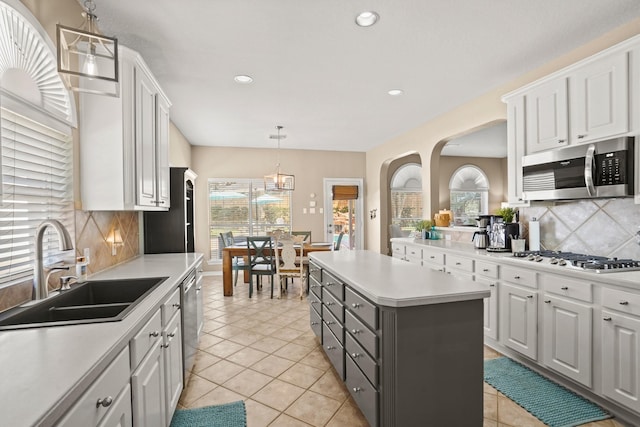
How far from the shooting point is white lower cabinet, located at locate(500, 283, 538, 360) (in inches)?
101

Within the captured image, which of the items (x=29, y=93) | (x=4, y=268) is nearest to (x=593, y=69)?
(x=29, y=93)

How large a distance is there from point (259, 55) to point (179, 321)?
2291mm

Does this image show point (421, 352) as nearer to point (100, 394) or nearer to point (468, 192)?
point (100, 394)

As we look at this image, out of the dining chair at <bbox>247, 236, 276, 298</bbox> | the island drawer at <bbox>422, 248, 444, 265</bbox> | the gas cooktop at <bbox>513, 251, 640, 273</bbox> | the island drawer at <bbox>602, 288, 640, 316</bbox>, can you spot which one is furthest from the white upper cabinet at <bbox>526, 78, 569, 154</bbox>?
the dining chair at <bbox>247, 236, 276, 298</bbox>

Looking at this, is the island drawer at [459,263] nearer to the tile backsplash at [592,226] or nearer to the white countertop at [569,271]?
the white countertop at [569,271]

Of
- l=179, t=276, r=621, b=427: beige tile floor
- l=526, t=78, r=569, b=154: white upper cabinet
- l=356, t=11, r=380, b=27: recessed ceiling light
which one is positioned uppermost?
l=356, t=11, r=380, b=27: recessed ceiling light

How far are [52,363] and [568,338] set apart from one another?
2883 mm

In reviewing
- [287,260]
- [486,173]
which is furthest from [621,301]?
[486,173]

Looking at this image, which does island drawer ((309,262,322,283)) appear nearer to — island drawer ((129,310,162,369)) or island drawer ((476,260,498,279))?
island drawer ((129,310,162,369))

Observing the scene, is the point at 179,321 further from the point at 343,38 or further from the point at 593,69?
the point at 593,69

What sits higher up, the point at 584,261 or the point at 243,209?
the point at 243,209

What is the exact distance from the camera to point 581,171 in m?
2.50

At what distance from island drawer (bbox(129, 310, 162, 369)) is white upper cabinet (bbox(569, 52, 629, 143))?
3.17m

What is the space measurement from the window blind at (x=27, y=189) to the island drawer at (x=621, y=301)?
3259 millimetres
